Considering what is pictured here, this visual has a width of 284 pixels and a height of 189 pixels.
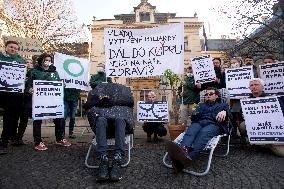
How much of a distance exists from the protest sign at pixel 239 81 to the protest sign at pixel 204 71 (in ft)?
1.31

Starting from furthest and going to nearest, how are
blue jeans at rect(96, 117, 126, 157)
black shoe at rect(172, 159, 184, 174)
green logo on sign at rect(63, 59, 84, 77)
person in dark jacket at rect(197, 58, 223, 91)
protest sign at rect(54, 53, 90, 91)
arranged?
1. green logo on sign at rect(63, 59, 84, 77)
2. protest sign at rect(54, 53, 90, 91)
3. person in dark jacket at rect(197, 58, 223, 91)
4. blue jeans at rect(96, 117, 126, 157)
5. black shoe at rect(172, 159, 184, 174)

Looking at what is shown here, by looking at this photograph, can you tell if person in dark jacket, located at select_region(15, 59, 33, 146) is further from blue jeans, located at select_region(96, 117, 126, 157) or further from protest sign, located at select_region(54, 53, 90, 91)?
blue jeans, located at select_region(96, 117, 126, 157)

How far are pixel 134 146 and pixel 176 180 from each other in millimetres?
2572

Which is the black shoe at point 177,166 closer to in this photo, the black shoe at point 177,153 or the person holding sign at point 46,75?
the black shoe at point 177,153

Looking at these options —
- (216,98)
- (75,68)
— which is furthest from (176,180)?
(75,68)

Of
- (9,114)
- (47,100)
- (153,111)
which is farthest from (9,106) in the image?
(153,111)

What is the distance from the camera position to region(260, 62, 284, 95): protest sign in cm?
675

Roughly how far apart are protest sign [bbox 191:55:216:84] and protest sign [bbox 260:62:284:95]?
111 cm

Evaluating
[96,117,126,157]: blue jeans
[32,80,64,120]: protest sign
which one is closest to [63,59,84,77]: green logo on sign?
[32,80,64,120]: protest sign

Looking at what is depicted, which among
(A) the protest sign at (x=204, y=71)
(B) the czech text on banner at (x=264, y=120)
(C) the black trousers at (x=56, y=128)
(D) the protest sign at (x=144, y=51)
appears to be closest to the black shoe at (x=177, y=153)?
(B) the czech text on banner at (x=264, y=120)

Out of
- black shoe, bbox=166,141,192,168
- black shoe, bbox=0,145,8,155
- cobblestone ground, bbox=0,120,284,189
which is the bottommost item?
cobblestone ground, bbox=0,120,284,189

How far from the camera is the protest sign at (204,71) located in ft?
25.0

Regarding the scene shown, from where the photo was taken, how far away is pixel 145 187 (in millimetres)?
4504

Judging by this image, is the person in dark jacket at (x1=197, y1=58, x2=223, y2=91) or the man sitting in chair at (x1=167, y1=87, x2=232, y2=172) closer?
the man sitting in chair at (x1=167, y1=87, x2=232, y2=172)
